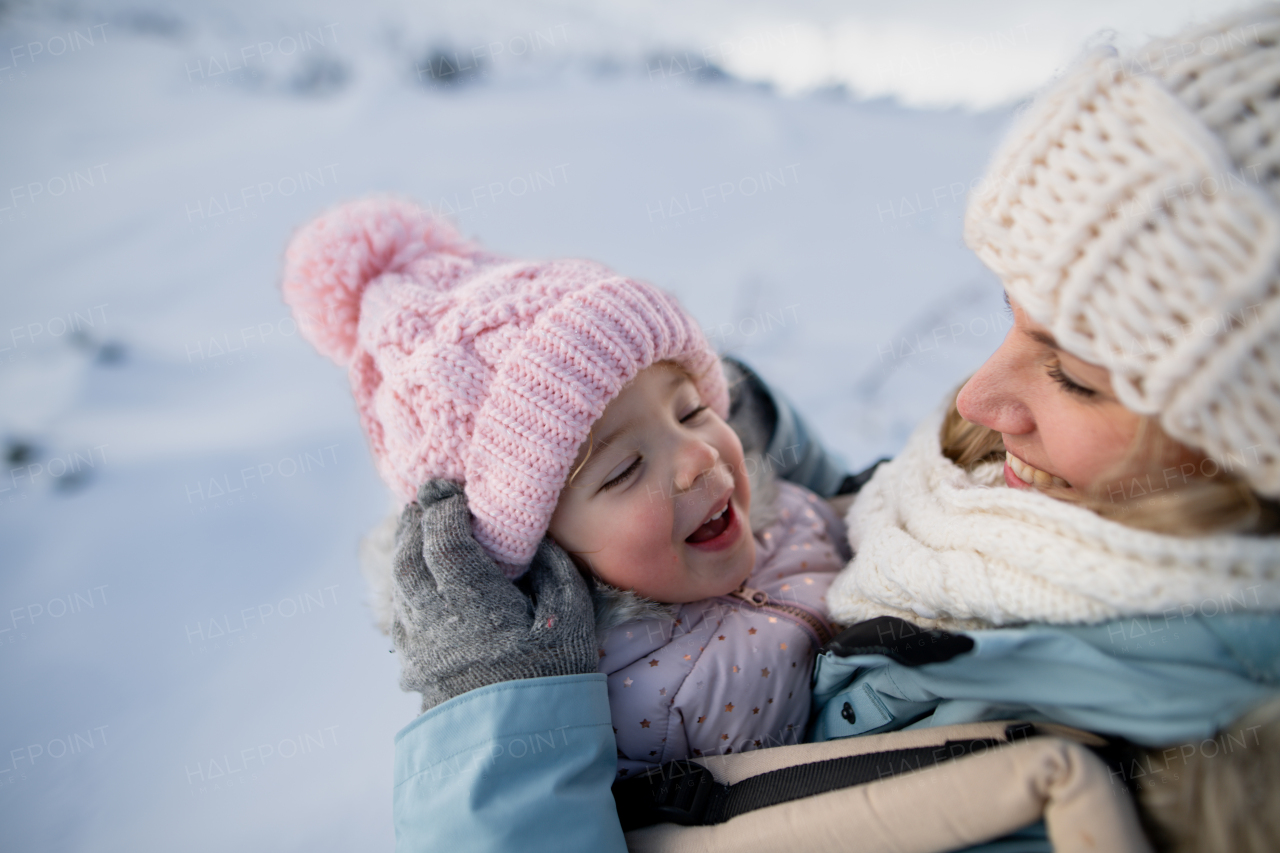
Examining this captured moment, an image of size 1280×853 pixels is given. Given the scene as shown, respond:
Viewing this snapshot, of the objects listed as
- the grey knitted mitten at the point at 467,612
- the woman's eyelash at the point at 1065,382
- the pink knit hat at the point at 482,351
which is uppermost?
the woman's eyelash at the point at 1065,382

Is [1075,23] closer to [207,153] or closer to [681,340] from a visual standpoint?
[681,340]

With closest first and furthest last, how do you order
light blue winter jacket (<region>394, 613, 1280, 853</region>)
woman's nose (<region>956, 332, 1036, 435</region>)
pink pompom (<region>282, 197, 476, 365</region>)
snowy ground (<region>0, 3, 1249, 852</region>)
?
light blue winter jacket (<region>394, 613, 1280, 853</region>) < woman's nose (<region>956, 332, 1036, 435</region>) < pink pompom (<region>282, 197, 476, 365</region>) < snowy ground (<region>0, 3, 1249, 852</region>)

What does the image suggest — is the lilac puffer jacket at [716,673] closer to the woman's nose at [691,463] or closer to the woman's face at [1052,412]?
the woman's nose at [691,463]

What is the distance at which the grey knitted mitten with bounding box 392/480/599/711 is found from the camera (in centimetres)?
99

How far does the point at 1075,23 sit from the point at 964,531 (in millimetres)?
1908

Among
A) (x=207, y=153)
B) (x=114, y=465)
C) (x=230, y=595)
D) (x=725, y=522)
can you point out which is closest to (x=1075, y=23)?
(x=725, y=522)

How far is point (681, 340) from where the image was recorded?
1.17m

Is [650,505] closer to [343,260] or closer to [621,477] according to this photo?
[621,477]

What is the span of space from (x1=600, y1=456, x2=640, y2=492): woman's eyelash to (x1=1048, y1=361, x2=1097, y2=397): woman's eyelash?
576 mm

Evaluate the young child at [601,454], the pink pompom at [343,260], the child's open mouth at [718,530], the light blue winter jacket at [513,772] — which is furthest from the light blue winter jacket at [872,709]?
the pink pompom at [343,260]

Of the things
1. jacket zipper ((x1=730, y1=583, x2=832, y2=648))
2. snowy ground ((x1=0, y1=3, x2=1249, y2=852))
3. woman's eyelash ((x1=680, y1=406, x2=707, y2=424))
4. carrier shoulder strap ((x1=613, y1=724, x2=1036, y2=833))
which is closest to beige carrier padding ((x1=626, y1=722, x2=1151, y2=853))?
carrier shoulder strap ((x1=613, y1=724, x2=1036, y2=833))

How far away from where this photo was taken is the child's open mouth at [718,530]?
116cm

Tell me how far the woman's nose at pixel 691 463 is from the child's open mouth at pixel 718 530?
0.34 feet

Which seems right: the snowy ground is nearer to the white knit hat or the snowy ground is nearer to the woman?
the woman
